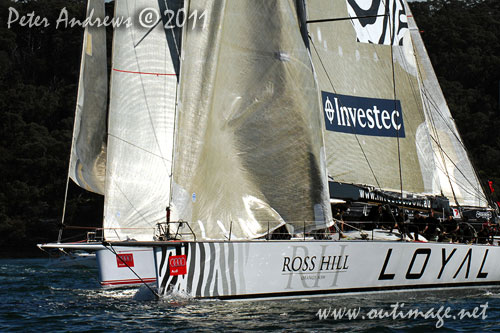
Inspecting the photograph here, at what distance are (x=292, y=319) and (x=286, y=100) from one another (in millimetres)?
4673

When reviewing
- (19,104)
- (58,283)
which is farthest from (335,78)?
(19,104)

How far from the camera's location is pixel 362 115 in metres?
20.6

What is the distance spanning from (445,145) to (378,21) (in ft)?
15.1

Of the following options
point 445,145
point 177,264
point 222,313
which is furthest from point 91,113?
point 445,145

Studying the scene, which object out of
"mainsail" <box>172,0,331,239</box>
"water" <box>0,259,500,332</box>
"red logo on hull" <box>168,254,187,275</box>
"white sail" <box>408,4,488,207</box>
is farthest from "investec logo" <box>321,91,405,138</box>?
"red logo on hull" <box>168,254,187,275</box>

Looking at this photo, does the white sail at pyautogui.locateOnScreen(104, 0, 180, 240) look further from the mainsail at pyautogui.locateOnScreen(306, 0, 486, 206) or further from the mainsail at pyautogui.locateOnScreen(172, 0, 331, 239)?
the mainsail at pyautogui.locateOnScreen(306, 0, 486, 206)

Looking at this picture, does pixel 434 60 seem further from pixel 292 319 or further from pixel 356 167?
pixel 292 319

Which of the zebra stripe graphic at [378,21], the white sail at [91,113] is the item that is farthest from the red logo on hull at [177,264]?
the zebra stripe graphic at [378,21]

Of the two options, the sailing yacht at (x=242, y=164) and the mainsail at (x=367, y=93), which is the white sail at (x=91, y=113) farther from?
the mainsail at (x=367, y=93)

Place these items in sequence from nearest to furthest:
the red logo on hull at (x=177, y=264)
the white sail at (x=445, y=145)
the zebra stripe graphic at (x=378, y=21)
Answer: the red logo on hull at (x=177, y=264) < the zebra stripe graphic at (x=378, y=21) < the white sail at (x=445, y=145)

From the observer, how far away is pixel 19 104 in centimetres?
7362

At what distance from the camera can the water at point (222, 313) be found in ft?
43.2

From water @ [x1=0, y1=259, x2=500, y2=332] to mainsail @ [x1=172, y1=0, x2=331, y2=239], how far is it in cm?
160

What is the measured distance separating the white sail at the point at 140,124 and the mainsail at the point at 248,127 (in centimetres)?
153
